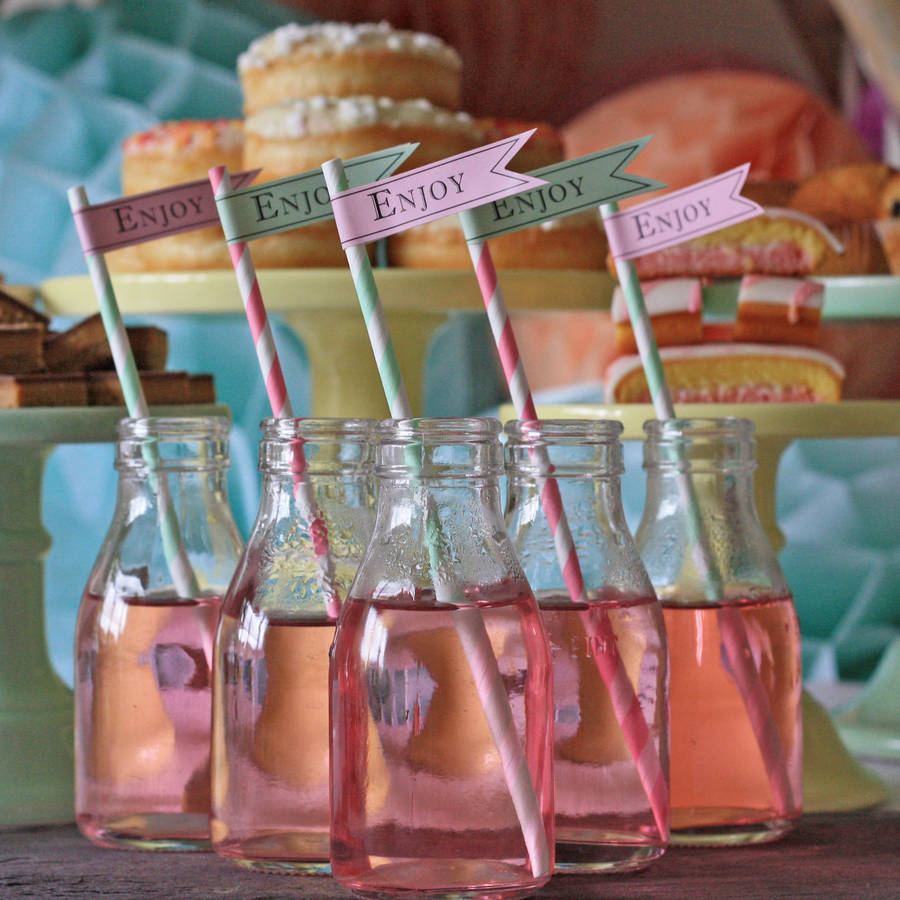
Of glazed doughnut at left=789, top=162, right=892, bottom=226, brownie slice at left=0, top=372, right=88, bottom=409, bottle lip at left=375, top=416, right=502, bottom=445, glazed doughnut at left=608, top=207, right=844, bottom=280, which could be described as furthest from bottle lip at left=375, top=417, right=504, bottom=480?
glazed doughnut at left=789, top=162, right=892, bottom=226

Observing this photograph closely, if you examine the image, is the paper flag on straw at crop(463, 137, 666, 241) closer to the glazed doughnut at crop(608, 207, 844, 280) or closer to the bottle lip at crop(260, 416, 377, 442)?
the bottle lip at crop(260, 416, 377, 442)

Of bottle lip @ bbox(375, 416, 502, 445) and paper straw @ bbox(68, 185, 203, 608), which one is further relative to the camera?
paper straw @ bbox(68, 185, 203, 608)

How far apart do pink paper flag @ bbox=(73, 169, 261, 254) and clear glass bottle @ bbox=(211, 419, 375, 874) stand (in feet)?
0.48

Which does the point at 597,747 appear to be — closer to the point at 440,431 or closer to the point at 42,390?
the point at 440,431

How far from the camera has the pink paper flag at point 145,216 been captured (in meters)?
0.73

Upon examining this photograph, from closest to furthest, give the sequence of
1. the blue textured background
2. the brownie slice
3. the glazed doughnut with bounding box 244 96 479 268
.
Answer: the brownie slice, the glazed doughnut with bounding box 244 96 479 268, the blue textured background

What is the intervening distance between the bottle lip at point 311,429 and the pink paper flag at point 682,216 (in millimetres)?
191

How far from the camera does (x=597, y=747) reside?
67 cm

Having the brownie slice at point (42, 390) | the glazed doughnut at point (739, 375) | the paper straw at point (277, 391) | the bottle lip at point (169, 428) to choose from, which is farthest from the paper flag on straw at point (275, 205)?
the glazed doughnut at point (739, 375)

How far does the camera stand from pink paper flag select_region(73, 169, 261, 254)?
73 cm

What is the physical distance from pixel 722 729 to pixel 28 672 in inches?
18.1

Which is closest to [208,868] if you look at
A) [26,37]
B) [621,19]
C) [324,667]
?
[324,667]

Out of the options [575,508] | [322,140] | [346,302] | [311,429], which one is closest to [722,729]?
[575,508]

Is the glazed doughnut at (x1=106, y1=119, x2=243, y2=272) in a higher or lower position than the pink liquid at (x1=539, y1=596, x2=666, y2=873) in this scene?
higher
